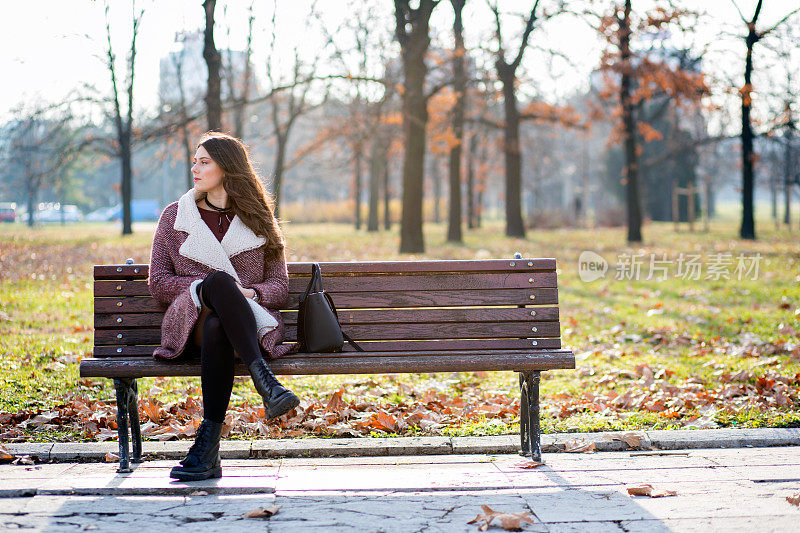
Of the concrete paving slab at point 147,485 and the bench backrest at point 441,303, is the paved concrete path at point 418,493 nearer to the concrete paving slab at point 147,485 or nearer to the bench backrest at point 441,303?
the concrete paving slab at point 147,485

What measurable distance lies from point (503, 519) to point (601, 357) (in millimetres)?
4480

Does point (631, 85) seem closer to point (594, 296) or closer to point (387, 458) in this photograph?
point (594, 296)

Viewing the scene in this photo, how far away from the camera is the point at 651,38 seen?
21875 millimetres

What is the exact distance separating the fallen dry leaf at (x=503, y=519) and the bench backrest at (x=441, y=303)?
130cm

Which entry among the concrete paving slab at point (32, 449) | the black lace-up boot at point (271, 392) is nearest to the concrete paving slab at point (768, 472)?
the black lace-up boot at point (271, 392)

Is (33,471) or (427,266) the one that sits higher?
(427,266)

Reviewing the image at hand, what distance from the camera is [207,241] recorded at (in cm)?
439

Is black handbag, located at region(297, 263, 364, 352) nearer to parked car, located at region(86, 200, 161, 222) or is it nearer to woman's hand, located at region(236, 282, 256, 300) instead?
woman's hand, located at region(236, 282, 256, 300)

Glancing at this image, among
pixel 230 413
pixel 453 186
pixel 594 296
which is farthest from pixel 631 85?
pixel 230 413

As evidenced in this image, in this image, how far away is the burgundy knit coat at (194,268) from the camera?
14.0 ft

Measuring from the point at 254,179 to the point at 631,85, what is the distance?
22.0 metres

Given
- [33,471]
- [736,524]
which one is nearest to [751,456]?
[736,524]

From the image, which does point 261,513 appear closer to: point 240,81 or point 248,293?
point 248,293

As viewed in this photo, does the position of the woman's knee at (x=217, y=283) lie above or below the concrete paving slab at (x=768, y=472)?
above
